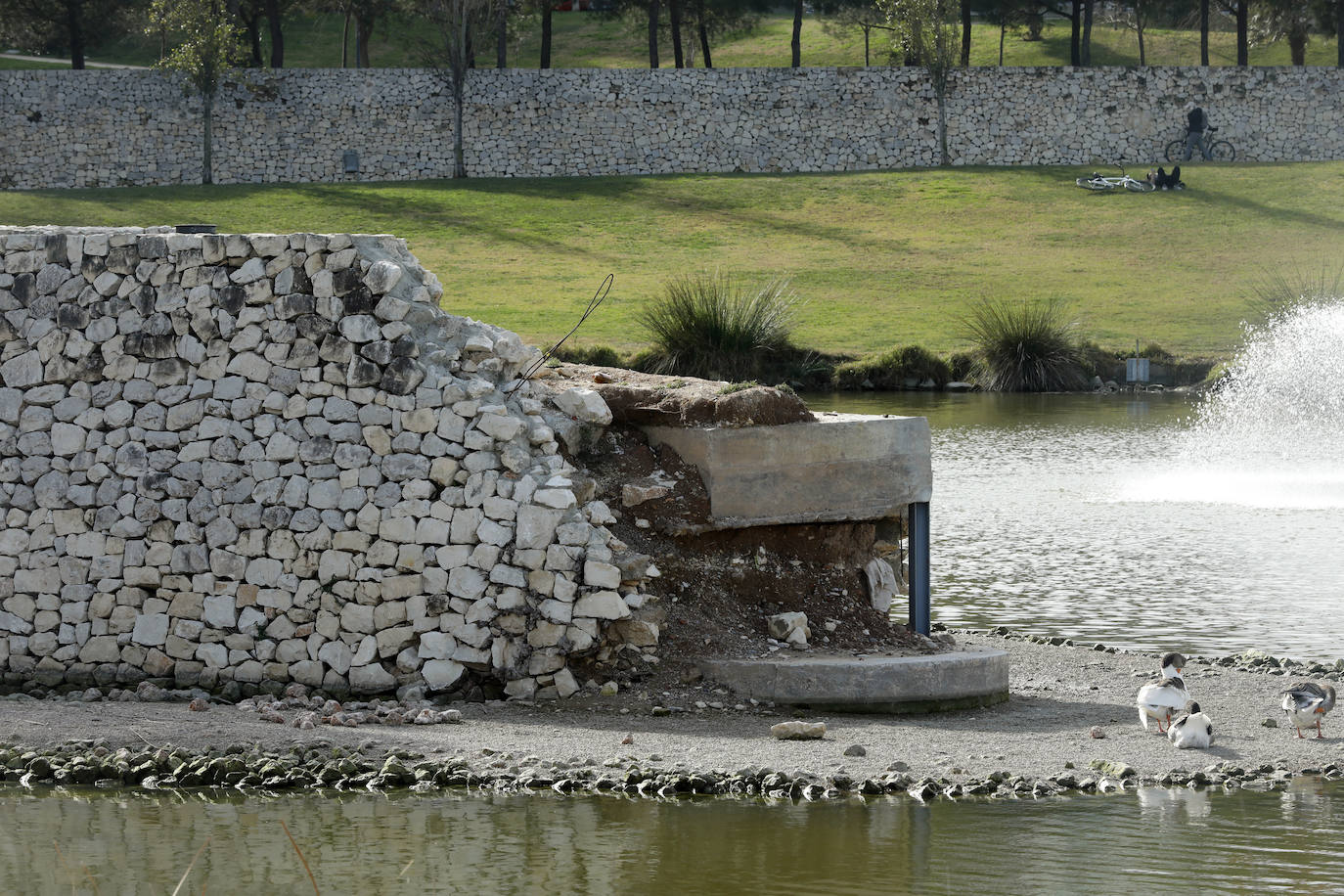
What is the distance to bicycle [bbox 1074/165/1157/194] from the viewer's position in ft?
164

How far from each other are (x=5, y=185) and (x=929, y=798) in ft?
169

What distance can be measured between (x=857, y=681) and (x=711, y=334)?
19286 mm

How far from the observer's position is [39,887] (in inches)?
259

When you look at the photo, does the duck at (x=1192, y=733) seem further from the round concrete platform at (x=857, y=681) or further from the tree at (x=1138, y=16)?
the tree at (x=1138, y=16)

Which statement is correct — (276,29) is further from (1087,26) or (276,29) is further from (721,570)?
(721,570)

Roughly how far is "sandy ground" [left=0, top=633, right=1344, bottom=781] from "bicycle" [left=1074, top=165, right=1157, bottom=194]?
4212cm

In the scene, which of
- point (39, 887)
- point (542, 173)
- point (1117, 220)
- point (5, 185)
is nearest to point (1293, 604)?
point (39, 887)

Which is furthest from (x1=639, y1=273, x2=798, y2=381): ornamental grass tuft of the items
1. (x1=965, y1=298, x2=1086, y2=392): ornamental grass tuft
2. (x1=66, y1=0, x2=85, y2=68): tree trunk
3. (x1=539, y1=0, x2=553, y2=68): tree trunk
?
(x1=66, y1=0, x2=85, y2=68): tree trunk

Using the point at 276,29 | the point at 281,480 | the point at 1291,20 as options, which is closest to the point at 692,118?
the point at 276,29

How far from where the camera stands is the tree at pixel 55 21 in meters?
Result: 56.7

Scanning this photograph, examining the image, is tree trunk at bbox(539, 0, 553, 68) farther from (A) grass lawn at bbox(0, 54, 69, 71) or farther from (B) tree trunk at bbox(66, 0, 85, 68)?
(A) grass lawn at bbox(0, 54, 69, 71)

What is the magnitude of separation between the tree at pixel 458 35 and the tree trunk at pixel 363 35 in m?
3.38

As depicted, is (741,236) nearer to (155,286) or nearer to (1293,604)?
(1293,604)

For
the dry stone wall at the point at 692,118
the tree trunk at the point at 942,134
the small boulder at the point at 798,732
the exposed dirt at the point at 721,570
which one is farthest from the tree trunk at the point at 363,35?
the small boulder at the point at 798,732
